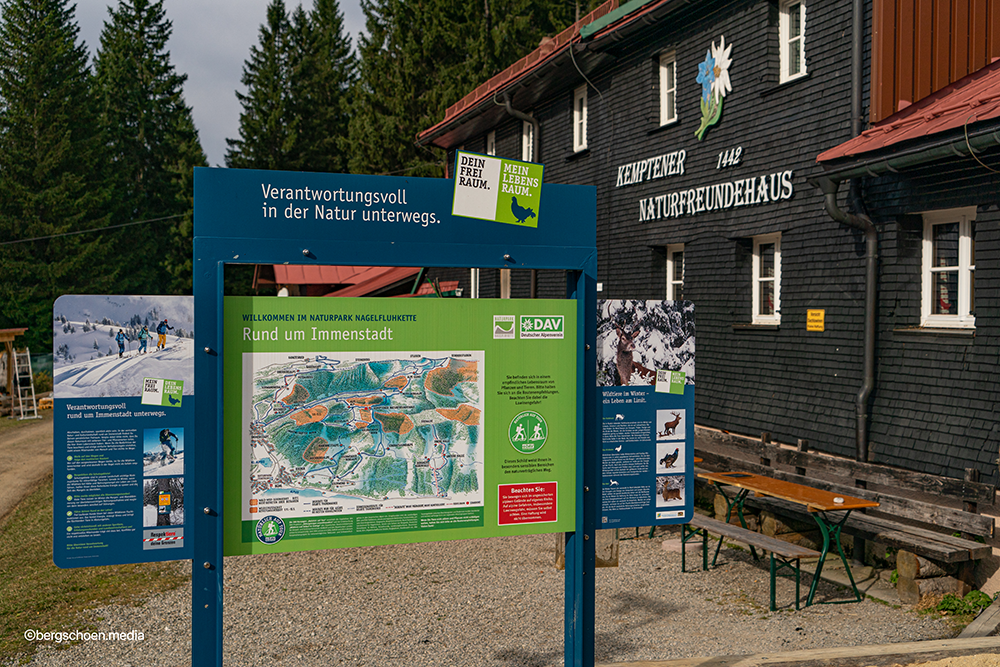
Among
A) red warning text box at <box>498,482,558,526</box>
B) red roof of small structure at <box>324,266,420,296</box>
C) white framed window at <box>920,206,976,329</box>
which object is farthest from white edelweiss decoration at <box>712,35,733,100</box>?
red roof of small structure at <box>324,266,420,296</box>

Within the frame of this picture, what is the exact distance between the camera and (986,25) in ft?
29.9

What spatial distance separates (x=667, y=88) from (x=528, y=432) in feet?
39.1

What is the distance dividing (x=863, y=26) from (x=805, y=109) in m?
1.24

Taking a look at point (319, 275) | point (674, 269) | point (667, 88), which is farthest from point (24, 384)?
point (667, 88)

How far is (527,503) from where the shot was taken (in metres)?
3.57

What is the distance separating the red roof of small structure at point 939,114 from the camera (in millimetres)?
7492

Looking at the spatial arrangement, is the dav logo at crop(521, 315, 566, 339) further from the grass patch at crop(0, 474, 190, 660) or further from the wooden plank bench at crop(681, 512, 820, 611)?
the grass patch at crop(0, 474, 190, 660)

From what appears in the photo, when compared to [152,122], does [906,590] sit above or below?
below

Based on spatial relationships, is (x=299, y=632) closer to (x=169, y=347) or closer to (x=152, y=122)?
(x=169, y=347)

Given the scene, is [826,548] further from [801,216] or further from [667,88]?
[667,88]

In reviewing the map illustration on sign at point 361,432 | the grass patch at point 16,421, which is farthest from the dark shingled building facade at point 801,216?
the grass patch at point 16,421

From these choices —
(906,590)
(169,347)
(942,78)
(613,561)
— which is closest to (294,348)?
(169,347)

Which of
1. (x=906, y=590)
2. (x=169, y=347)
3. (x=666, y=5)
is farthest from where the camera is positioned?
(x=666, y=5)

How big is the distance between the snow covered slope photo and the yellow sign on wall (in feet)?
28.7
